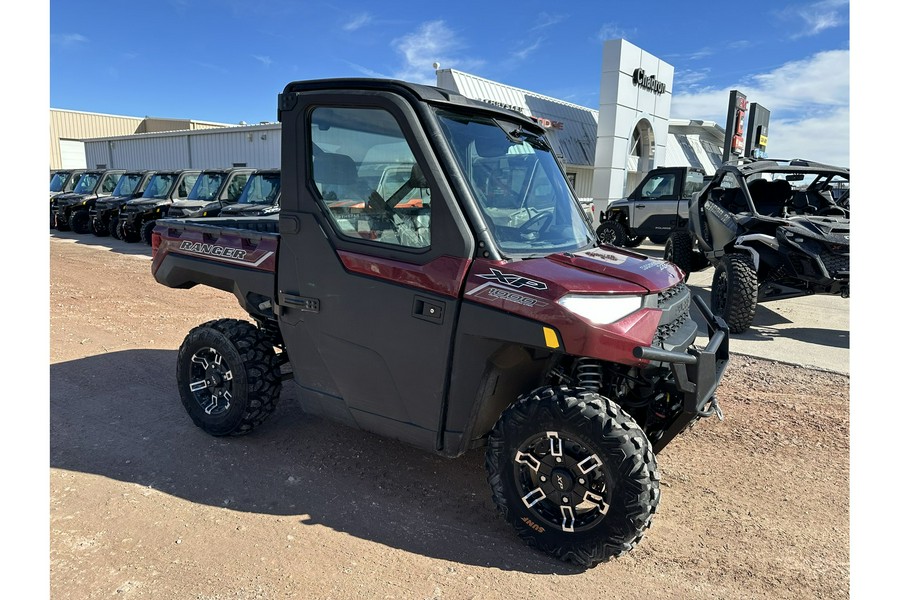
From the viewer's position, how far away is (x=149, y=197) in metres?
15.9

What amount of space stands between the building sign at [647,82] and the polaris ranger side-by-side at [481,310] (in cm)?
1776

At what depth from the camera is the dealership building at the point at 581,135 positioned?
18734 mm

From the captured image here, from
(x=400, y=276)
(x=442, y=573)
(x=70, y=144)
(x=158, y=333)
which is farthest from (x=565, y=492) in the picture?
(x=70, y=144)

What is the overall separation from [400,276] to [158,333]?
15.5 ft

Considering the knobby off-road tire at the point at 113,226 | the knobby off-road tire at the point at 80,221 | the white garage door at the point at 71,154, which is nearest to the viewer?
the knobby off-road tire at the point at 113,226

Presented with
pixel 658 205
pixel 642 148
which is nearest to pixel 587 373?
pixel 658 205

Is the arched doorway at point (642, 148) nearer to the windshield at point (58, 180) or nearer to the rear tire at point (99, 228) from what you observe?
the rear tire at point (99, 228)

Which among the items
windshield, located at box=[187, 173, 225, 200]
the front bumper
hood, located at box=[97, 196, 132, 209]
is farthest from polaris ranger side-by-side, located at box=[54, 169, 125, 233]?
the front bumper

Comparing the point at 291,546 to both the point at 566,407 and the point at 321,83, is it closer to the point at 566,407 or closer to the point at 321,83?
the point at 566,407

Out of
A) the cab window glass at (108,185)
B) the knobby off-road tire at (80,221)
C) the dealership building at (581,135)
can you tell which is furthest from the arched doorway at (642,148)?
the knobby off-road tire at (80,221)

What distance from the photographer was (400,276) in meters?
3.02

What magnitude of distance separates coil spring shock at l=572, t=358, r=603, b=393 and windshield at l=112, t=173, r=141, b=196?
17615 mm

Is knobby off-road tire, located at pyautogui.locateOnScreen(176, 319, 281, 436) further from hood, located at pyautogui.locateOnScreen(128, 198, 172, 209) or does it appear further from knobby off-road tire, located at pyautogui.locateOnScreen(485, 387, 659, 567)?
hood, located at pyautogui.locateOnScreen(128, 198, 172, 209)

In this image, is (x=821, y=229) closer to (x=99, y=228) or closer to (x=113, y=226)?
(x=113, y=226)
